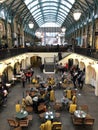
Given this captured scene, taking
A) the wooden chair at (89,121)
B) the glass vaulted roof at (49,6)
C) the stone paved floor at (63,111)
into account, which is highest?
the glass vaulted roof at (49,6)

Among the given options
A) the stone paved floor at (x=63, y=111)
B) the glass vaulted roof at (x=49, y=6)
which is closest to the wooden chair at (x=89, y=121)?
the stone paved floor at (x=63, y=111)

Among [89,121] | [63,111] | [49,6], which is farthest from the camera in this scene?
[49,6]

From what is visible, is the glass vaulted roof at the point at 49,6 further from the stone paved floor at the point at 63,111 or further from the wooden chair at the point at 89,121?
the wooden chair at the point at 89,121

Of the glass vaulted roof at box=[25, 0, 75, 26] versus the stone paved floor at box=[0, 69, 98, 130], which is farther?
the glass vaulted roof at box=[25, 0, 75, 26]

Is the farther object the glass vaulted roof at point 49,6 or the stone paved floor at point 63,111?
the glass vaulted roof at point 49,6

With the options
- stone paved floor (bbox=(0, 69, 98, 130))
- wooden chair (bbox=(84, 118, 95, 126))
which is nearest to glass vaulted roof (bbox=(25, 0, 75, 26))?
stone paved floor (bbox=(0, 69, 98, 130))

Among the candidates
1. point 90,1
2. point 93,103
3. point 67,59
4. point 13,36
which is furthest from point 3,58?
point 67,59

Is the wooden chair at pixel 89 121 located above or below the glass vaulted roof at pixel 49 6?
below

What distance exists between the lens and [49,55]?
104 ft

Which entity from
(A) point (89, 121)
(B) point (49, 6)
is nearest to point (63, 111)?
(A) point (89, 121)

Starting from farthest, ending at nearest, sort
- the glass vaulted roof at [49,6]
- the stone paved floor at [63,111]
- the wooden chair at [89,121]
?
the glass vaulted roof at [49,6]
the stone paved floor at [63,111]
the wooden chair at [89,121]

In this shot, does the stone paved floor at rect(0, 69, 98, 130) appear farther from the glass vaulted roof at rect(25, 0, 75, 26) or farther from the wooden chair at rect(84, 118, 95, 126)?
the glass vaulted roof at rect(25, 0, 75, 26)

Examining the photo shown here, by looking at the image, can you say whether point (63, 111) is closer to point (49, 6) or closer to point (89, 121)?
point (89, 121)

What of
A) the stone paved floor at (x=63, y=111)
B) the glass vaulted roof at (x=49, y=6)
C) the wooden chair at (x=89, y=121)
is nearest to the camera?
the wooden chair at (x=89, y=121)
